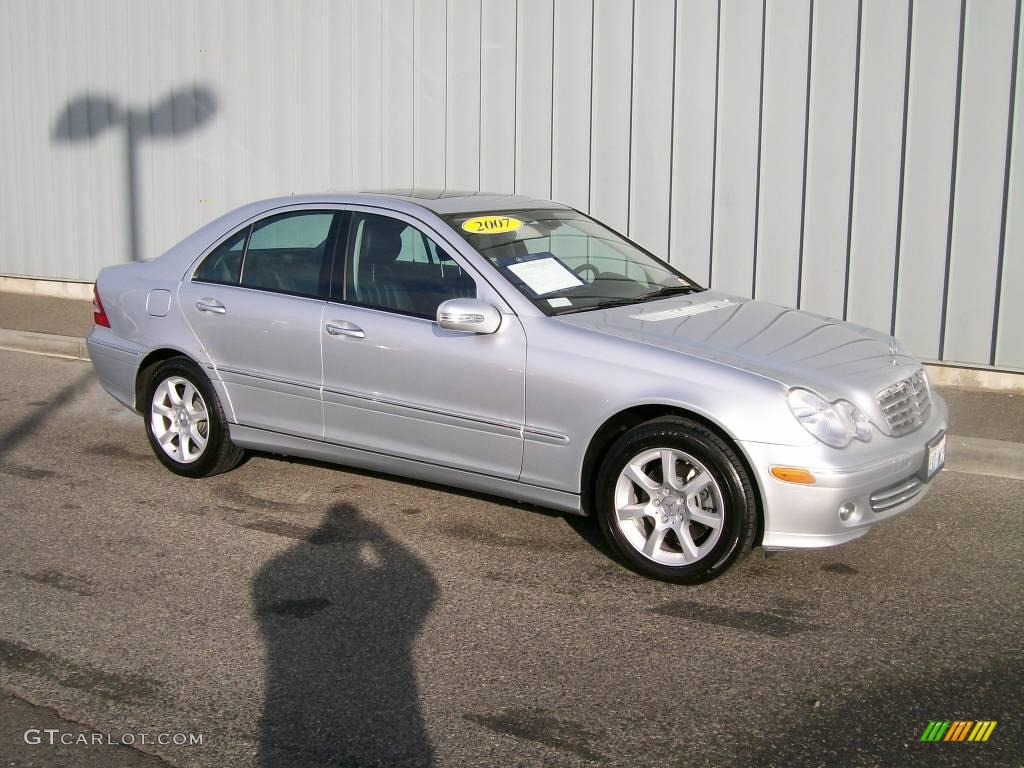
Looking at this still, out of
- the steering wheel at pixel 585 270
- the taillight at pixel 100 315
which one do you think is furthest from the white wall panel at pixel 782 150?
the taillight at pixel 100 315

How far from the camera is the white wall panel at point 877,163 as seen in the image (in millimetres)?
8188


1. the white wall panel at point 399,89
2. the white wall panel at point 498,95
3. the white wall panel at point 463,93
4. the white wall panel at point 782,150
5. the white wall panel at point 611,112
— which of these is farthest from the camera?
the white wall panel at point 399,89

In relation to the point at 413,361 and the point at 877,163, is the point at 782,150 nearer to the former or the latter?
the point at 877,163

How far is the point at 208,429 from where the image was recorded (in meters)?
6.18

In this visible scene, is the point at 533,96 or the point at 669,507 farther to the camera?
the point at 533,96

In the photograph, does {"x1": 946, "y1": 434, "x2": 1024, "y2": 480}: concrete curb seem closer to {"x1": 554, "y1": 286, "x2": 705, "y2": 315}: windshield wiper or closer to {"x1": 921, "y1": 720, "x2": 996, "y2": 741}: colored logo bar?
{"x1": 554, "y1": 286, "x2": 705, "y2": 315}: windshield wiper

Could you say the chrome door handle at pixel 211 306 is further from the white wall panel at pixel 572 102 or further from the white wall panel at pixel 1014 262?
the white wall panel at pixel 1014 262

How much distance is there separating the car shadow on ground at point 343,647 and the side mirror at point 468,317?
1.09 metres

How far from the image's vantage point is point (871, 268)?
27.8 ft

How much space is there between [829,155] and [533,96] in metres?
2.69

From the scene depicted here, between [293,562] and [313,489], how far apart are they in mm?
1180

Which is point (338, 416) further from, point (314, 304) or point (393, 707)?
point (393, 707)

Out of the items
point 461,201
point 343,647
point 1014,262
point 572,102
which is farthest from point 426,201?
point 1014,262

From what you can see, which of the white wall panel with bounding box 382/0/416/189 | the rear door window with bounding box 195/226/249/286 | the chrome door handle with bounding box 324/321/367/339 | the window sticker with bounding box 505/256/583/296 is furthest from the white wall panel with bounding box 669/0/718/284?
the chrome door handle with bounding box 324/321/367/339
